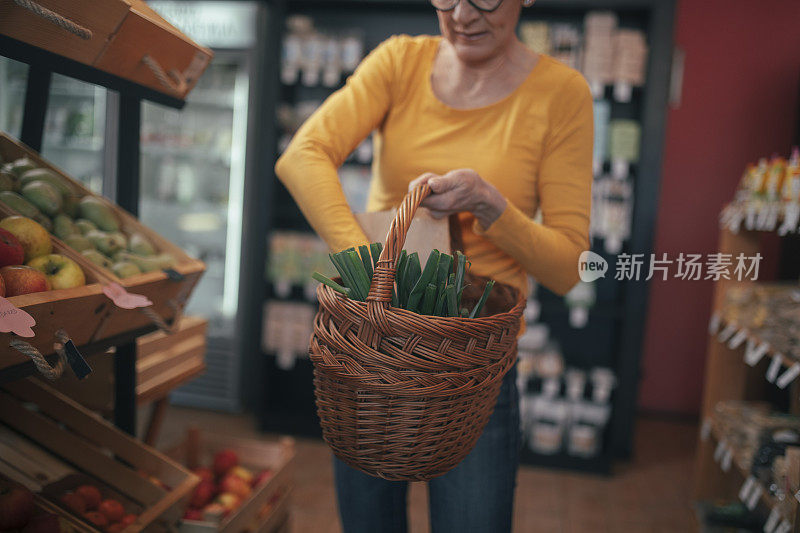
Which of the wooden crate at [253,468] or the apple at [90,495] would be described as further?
the wooden crate at [253,468]

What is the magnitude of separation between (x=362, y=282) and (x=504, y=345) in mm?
265

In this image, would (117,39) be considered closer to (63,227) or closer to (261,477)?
(63,227)

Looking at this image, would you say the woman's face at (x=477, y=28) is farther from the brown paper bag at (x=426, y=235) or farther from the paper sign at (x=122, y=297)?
the paper sign at (x=122, y=297)

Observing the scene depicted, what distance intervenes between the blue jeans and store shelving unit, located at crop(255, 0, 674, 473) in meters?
2.37

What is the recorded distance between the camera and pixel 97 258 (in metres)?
1.35

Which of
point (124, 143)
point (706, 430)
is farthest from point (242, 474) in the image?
point (706, 430)

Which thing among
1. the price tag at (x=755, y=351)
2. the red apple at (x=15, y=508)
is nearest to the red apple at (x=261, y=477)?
the red apple at (x=15, y=508)

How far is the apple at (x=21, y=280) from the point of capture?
106 cm

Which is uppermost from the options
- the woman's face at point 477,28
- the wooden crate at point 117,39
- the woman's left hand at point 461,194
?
the woman's face at point 477,28

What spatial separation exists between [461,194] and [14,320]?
763 mm

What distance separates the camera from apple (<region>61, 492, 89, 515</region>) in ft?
4.33

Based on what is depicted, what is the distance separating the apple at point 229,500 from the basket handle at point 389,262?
1.34 meters

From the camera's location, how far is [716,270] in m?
1.41

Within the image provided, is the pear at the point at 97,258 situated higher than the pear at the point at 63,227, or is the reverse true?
the pear at the point at 63,227
